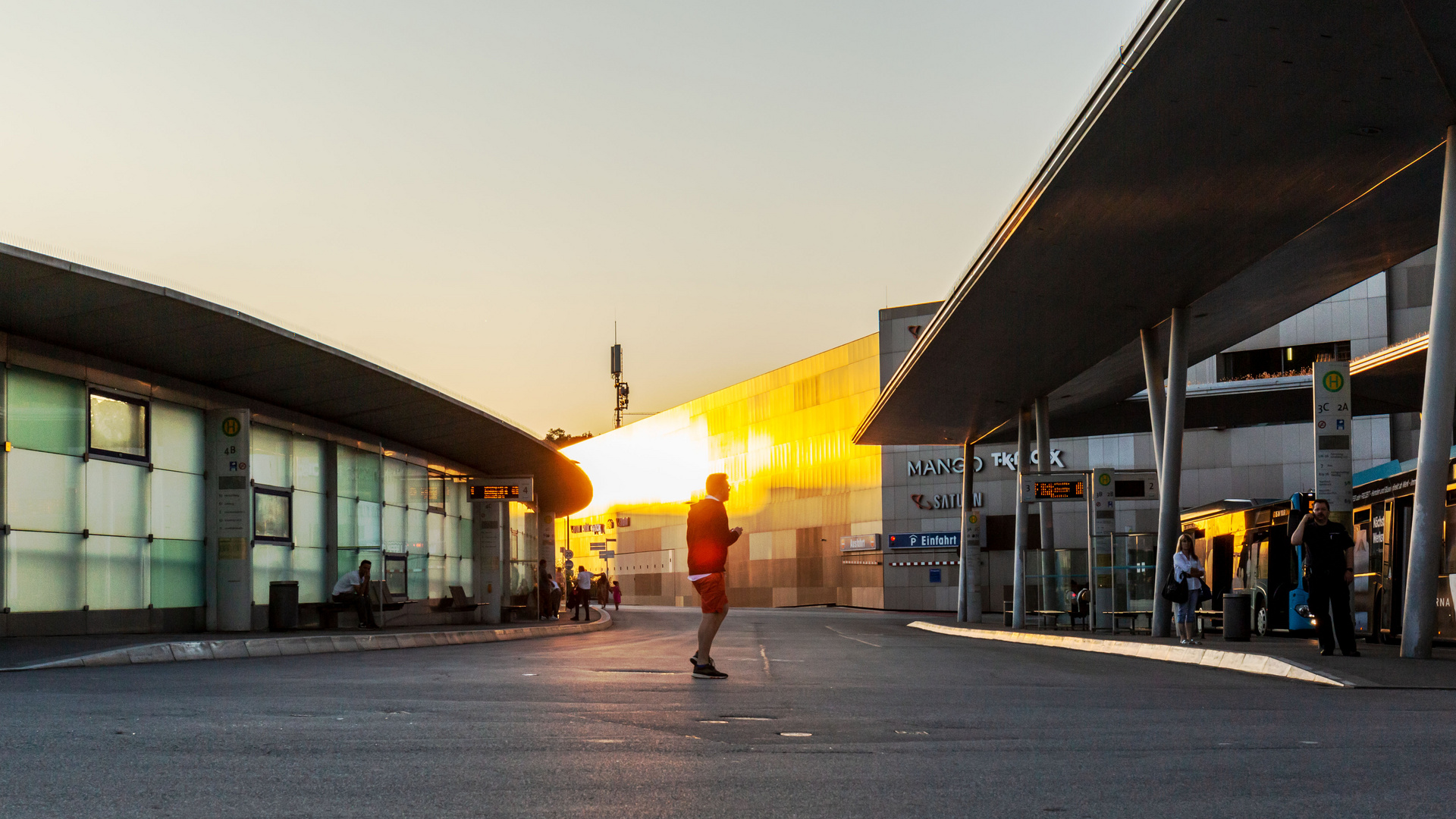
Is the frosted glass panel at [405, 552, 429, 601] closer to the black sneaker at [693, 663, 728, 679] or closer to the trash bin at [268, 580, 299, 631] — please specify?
the trash bin at [268, 580, 299, 631]

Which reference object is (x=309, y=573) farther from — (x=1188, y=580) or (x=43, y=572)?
(x=1188, y=580)

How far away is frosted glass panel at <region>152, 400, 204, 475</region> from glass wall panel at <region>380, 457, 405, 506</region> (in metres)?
8.38

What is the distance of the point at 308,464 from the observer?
2772 cm

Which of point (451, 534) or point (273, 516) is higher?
point (273, 516)

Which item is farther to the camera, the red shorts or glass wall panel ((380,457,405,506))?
glass wall panel ((380,457,405,506))

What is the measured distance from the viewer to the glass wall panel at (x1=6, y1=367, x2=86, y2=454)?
747 inches

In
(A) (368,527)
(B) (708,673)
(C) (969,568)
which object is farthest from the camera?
(C) (969,568)

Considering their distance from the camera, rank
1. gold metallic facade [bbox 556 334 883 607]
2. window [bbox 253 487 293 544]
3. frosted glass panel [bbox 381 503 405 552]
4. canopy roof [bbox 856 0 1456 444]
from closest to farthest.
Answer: canopy roof [bbox 856 0 1456 444] < window [bbox 253 487 293 544] < frosted glass panel [bbox 381 503 405 552] < gold metallic facade [bbox 556 334 883 607]

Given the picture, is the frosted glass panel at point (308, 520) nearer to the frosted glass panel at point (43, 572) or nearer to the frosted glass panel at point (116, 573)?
the frosted glass panel at point (116, 573)

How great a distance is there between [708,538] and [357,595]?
16.6m

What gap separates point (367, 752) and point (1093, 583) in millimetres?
23451


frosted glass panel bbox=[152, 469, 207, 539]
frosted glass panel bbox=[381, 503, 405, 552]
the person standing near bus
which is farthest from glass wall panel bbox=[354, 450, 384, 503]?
the person standing near bus

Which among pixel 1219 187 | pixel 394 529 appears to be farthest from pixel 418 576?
pixel 1219 187

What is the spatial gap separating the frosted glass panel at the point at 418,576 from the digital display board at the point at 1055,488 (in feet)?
47.7
